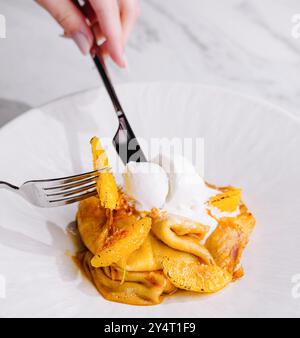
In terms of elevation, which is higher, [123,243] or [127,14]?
[127,14]

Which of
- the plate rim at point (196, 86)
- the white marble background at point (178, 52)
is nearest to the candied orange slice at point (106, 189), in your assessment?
the plate rim at point (196, 86)

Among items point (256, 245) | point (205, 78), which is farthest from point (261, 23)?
point (256, 245)

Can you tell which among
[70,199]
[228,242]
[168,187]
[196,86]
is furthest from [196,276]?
[196,86]

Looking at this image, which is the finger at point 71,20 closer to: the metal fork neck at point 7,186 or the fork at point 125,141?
the fork at point 125,141

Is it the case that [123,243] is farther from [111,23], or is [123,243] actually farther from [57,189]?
[111,23]
